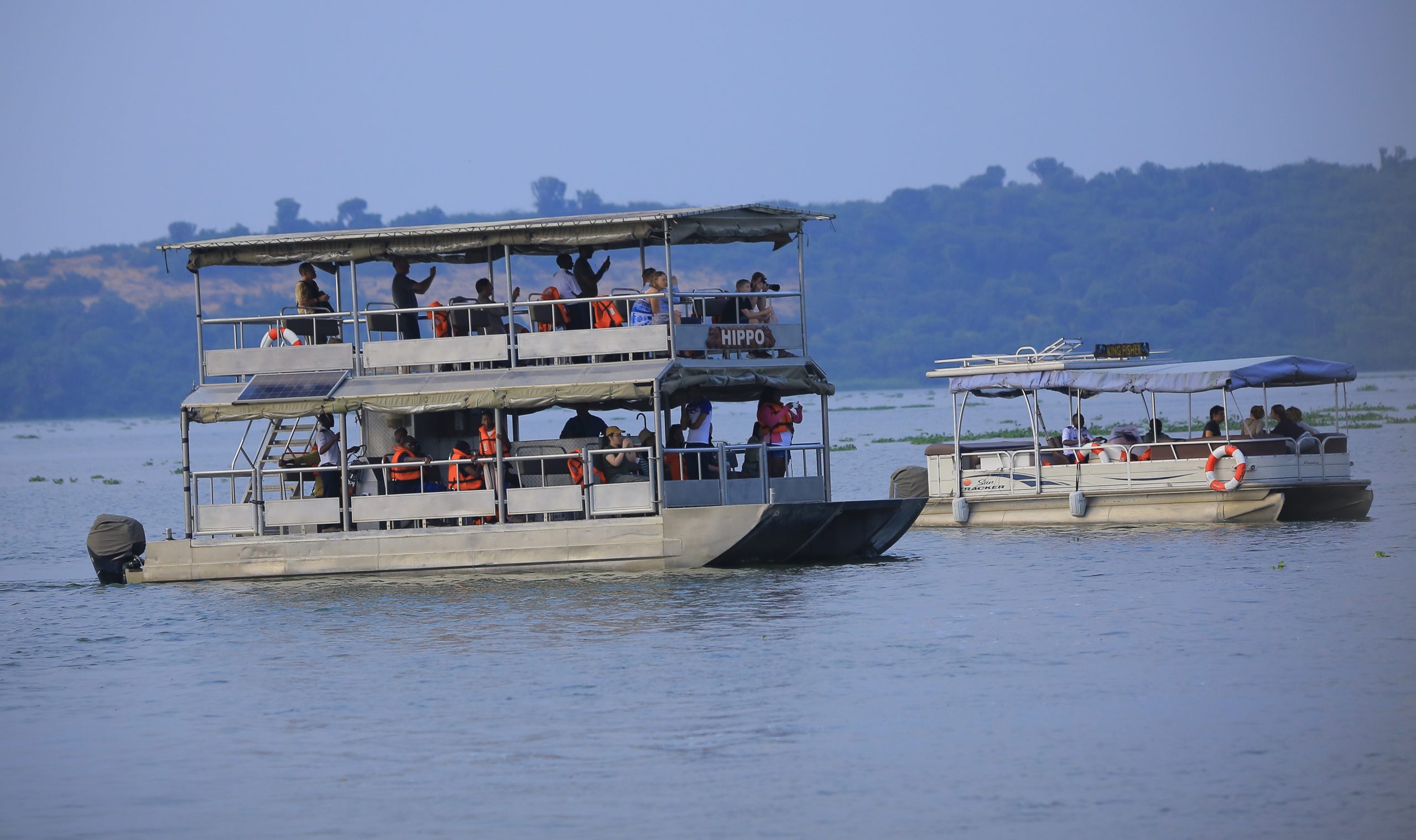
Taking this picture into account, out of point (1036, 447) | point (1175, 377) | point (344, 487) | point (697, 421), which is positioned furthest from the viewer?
point (1036, 447)

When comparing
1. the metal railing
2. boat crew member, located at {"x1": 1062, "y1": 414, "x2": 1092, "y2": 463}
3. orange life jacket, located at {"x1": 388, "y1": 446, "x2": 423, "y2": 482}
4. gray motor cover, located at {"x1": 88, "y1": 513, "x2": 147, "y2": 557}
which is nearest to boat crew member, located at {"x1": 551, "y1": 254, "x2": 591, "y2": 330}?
orange life jacket, located at {"x1": 388, "y1": 446, "x2": 423, "y2": 482}

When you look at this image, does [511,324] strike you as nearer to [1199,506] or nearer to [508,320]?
[508,320]

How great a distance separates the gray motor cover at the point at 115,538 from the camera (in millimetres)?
28688

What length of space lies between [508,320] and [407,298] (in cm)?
180

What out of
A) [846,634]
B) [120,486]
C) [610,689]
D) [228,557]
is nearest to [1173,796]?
[610,689]

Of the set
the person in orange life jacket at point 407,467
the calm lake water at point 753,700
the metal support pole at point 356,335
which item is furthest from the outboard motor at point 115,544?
the person in orange life jacket at point 407,467

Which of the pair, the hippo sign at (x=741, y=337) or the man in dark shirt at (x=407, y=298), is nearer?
the hippo sign at (x=741, y=337)

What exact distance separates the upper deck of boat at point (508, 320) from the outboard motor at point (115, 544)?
3.73m

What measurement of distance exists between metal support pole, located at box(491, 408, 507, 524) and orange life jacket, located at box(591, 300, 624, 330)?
6.42 feet

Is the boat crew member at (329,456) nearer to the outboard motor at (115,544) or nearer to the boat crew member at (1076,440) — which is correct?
the outboard motor at (115,544)

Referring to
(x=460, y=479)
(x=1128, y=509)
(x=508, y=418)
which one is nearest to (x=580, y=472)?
(x=460, y=479)

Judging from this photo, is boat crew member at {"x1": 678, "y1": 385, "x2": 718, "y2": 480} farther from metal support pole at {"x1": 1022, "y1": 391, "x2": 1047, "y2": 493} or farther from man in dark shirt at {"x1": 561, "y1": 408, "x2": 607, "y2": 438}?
metal support pole at {"x1": 1022, "y1": 391, "x2": 1047, "y2": 493}

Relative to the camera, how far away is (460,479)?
24906mm

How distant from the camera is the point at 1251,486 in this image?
1169 inches
